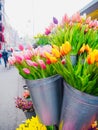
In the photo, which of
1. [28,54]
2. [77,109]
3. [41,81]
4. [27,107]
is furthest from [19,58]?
[27,107]

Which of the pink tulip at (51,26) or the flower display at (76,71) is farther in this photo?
the pink tulip at (51,26)

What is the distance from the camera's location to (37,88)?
1.12m

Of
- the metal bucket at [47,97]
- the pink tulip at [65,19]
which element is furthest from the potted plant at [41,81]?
the pink tulip at [65,19]

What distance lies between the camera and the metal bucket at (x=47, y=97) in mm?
1117

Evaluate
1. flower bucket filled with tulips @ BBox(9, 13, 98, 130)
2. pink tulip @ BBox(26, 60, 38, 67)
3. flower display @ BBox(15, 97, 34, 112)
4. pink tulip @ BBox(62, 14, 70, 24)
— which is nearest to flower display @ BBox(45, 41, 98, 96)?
flower bucket filled with tulips @ BBox(9, 13, 98, 130)

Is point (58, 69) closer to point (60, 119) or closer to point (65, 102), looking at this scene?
point (65, 102)

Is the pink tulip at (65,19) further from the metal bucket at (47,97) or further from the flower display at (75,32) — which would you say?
the metal bucket at (47,97)

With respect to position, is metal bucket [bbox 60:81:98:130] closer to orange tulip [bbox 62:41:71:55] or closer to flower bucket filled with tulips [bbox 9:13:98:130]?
flower bucket filled with tulips [bbox 9:13:98:130]

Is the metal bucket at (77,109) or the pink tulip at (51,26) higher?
the pink tulip at (51,26)

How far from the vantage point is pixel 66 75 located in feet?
3.42

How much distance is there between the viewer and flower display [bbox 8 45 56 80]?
3.72 ft

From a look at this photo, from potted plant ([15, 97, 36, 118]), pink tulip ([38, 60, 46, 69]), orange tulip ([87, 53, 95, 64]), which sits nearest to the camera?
orange tulip ([87, 53, 95, 64])

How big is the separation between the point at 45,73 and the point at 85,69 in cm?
21

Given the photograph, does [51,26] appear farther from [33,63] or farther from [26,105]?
[26,105]
